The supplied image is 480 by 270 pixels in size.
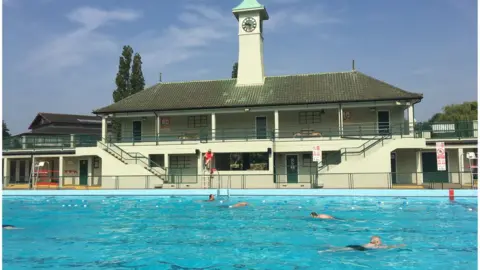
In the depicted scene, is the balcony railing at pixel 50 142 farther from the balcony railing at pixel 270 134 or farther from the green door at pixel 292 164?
the green door at pixel 292 164

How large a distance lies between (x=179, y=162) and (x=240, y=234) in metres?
20.7

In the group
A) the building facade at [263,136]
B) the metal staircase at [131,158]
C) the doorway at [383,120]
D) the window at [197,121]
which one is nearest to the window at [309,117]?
the building facade at [263,136]

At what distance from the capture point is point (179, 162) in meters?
34.6

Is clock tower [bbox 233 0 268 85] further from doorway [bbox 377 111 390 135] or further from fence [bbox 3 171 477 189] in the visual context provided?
doorway [bbox 377 111 390 135]

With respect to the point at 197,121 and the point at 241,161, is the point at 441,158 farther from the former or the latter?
the point at 197,121

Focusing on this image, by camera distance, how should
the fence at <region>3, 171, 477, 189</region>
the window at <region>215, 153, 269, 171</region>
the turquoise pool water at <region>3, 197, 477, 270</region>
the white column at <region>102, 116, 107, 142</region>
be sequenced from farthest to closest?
1. the white column at <region>102, 116, 107, 142</region>
2. the window at <region>215, 153, 269, 171</region>
3. the fence at <region>3, 171, 477, 189</region>
4. the turquoise pool water at <region>3, 197, 477, 270</region>

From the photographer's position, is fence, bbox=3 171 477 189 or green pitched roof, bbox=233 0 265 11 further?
green pitched roof, bbox=233 0 265 11

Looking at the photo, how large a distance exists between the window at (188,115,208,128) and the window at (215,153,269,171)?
286 cm

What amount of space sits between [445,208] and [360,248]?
10.1 meters

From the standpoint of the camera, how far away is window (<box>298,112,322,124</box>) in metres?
33.2

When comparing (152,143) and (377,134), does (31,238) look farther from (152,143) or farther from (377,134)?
(377,134)

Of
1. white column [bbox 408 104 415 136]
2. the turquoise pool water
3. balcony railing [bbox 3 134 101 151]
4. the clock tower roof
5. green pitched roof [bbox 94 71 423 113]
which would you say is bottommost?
the turquoise pool water

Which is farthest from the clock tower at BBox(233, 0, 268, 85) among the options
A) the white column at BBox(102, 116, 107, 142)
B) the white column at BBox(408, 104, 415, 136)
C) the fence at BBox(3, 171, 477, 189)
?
the white column at BBox(408, 104, 415, 136)

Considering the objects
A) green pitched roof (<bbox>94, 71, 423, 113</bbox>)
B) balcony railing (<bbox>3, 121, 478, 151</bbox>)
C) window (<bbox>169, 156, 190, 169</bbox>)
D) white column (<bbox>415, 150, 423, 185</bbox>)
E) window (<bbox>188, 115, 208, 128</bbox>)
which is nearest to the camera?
white column (<bbox>415, 150, 423, 185</bbox>)
